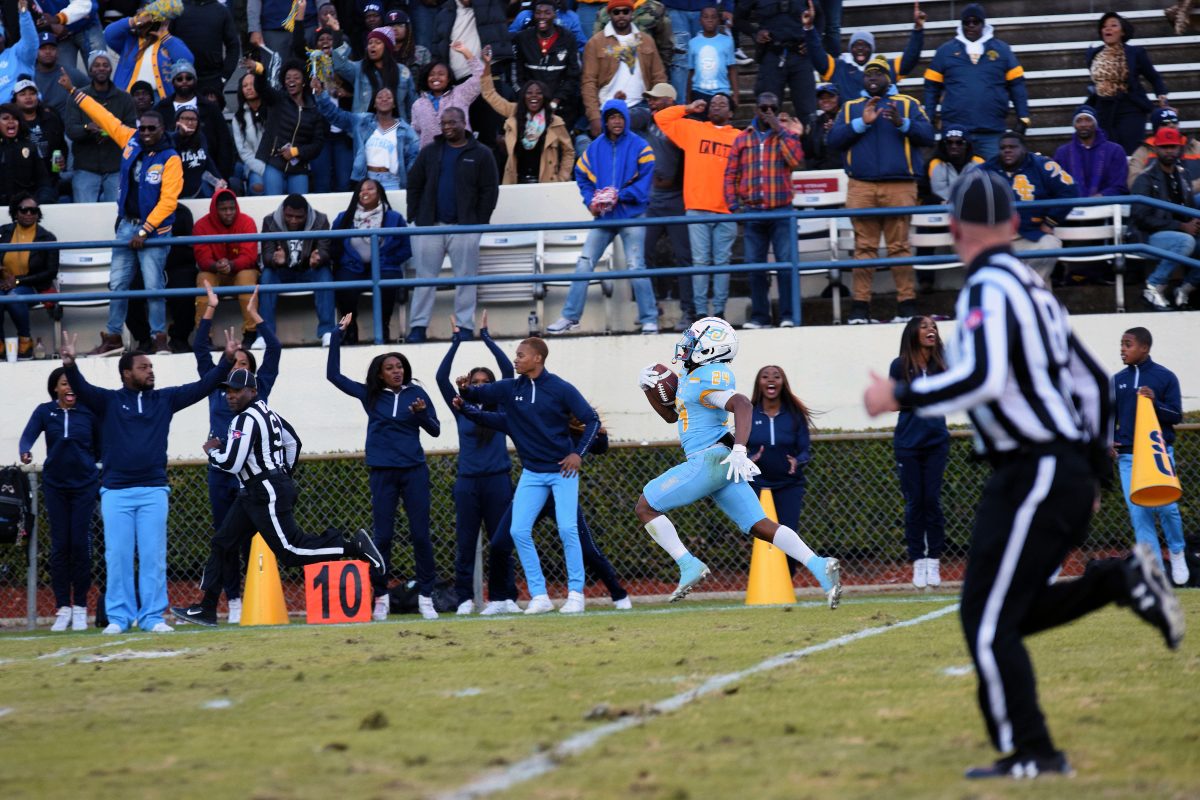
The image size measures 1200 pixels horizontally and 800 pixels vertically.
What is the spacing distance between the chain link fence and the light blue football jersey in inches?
105

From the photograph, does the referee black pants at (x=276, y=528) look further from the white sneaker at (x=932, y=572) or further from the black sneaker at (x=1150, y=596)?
the black sneaker at (x=1150, y=596)

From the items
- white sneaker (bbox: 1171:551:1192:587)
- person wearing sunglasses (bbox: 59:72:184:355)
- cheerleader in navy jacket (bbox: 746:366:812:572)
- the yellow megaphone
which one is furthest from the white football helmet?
person wearing sunglasses (bbox: 59:72:184:355)

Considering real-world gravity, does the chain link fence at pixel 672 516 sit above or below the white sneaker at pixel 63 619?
above

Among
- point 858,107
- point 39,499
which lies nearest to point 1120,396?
point 858,107

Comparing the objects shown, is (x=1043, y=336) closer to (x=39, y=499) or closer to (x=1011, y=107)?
(x=39, y=499)

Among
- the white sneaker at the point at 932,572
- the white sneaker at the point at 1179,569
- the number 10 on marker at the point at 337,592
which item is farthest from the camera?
the white sneaker at the point at 932,572

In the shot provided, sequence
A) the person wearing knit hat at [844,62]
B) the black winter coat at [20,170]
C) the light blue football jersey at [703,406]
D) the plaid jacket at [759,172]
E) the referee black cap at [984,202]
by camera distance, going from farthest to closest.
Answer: the person wearing knit hat at [844,62] < the black winter coat at [20,170] < the plaid jacket at [759,172] < the light blue football jersey at [703,406] < the referee black cap at [984,202]

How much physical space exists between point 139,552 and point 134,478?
0.58 metres

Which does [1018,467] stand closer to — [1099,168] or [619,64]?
[1099,168]

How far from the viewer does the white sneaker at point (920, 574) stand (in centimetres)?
1330

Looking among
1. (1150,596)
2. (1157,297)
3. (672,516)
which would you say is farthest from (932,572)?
(1150,596)

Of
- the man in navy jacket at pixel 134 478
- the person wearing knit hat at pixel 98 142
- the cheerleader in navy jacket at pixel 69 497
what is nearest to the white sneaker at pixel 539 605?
the man in navy jacket at pixel 134 478

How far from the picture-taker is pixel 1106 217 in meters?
16.3

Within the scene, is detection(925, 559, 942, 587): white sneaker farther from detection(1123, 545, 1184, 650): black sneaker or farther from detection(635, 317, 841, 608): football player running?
detection(1123, 545, 1184, 650): black sneaker
